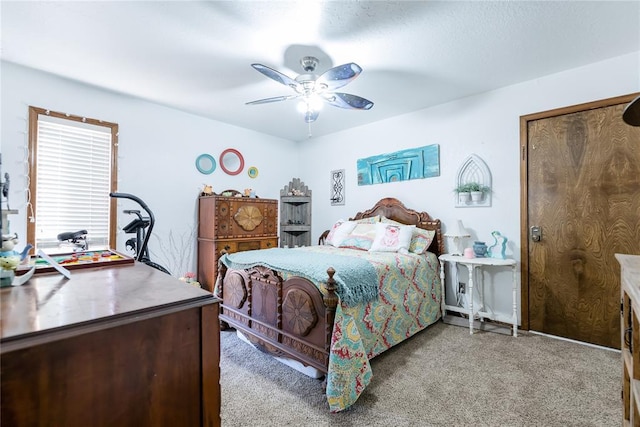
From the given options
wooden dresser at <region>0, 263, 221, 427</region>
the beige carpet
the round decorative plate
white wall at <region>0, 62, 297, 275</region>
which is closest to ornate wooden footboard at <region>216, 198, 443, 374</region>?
the beige carpet

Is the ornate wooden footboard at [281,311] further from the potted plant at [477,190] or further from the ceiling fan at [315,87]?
the potted plant at [477,190]

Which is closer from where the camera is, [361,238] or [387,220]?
[361,238]

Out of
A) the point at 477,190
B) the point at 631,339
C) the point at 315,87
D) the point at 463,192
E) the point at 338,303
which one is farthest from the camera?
the point at 463,192

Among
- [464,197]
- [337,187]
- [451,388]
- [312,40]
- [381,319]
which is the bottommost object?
[451,388]

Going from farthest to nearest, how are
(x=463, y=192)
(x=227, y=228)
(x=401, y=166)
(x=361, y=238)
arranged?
(x=401, y=166)
(x=227, y=228)
(x=361, y=238)
(x=463, y=192)

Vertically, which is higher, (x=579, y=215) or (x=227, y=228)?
(x=579, y=215)

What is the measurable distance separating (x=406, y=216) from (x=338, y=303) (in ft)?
6.87

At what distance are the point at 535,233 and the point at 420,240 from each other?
1.05m

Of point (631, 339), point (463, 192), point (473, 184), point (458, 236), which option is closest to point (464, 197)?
point (463, 192)

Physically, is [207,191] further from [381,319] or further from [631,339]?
[631,339]

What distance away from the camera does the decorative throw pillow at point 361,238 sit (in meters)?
3.35

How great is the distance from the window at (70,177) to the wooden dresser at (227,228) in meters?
0.97

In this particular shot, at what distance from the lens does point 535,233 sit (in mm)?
2768

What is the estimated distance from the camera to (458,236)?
300cm
